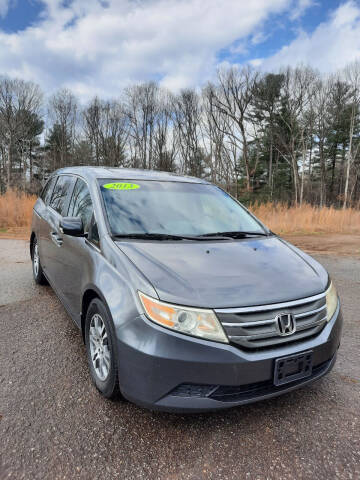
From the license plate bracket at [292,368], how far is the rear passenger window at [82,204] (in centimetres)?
186

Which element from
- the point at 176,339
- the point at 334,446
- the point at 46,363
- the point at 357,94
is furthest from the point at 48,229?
the point at 357,94

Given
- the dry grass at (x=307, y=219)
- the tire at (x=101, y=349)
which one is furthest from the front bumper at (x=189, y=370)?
the dry grass at (x=307, y=219)

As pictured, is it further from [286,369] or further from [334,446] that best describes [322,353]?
[334,446]

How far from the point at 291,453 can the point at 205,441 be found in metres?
0.50

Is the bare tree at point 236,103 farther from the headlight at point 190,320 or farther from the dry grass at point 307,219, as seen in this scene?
the headlight at point 190,320

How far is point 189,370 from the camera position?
1725 mm

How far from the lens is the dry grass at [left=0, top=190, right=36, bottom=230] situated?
1219cm

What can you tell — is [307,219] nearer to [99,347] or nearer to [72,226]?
[72,226]

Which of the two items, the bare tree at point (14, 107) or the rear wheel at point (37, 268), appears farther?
the bare tree at point (14, 107)

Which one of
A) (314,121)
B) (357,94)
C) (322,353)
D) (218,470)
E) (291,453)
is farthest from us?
(314,121)

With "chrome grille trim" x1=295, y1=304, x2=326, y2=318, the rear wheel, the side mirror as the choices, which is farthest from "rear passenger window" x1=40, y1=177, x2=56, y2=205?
"chrome grille trim" x1=295, y1=304, x2=326, y2=318

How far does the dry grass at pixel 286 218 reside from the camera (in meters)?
12.2

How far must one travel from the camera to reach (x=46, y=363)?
8.99ft

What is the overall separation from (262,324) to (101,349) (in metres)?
1.20
